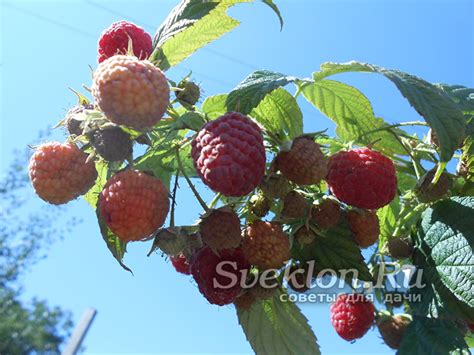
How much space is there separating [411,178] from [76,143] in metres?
0.61

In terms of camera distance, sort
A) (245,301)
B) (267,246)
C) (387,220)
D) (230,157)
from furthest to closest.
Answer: (387,220)
(245,301)
(267,246)
(230,157)

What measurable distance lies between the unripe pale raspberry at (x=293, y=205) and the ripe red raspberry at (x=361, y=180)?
0.20 feet

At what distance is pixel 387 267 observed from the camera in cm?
106

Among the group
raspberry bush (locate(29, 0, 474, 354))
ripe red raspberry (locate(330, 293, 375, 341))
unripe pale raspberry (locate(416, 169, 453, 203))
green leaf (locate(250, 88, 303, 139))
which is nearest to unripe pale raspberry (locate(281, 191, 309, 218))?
raspberry bush (locate(29, 0, 474, 354))

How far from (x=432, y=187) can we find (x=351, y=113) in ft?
Result: 0.60

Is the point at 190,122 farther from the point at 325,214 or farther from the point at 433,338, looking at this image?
the point at 433,338

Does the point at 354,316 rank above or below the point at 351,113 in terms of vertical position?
below

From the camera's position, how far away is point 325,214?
0.80 meters

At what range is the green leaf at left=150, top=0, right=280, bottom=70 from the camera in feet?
2.57

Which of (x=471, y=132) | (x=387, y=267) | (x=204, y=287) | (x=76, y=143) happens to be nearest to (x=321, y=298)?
(x=387, y=267)

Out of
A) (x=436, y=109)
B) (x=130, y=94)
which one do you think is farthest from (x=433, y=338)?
(x=130, y=94)

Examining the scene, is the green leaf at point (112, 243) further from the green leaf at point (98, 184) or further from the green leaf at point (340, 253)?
the green leaf at point (340, 253)

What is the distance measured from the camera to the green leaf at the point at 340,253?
809mm

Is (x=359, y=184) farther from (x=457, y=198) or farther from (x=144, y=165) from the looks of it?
(x=144, y=165)
